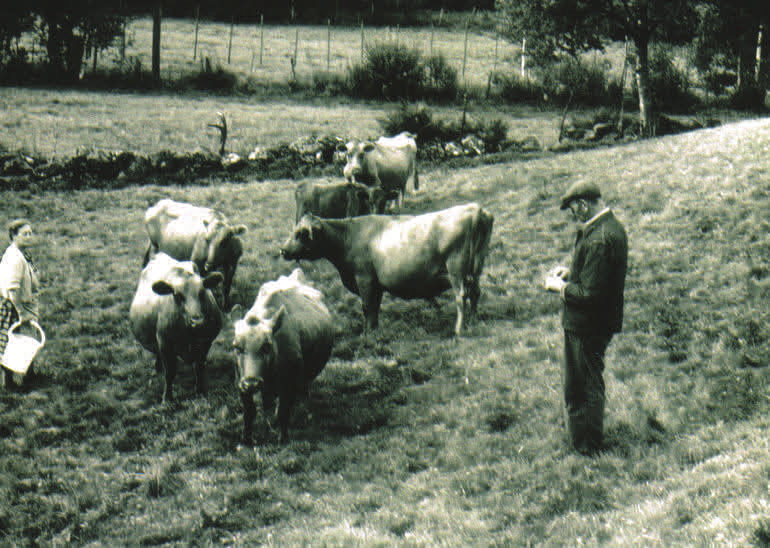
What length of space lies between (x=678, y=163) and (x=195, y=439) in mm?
13806

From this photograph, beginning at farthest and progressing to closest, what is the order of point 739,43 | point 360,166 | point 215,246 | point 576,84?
point 739,43, point 576,84, point 360,166, point 215,246

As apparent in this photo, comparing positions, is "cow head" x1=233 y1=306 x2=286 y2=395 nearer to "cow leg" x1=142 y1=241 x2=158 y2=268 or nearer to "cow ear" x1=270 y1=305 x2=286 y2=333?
"cow ear" x1=270 y1=305 x2=286 y2=333

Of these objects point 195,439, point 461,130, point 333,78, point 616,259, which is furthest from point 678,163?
point 333,78

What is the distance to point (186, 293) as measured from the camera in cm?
1086

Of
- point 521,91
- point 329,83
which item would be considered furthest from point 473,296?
point 329,83

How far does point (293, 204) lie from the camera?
21328 millimetres

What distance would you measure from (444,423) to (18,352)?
5.97 metres

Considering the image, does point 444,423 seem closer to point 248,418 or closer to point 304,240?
point 248,418

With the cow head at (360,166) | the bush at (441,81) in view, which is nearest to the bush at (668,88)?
the bush at (441,81)

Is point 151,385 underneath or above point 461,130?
underneath

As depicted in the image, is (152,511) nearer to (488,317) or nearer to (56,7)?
(488,317)

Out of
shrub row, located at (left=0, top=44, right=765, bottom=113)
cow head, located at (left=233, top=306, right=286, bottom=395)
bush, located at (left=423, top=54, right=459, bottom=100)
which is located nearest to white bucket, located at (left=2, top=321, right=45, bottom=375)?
cow head, located at (left=233, top=306, right=286, bottom=395)

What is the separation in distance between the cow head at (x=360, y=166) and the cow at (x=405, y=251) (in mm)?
6223

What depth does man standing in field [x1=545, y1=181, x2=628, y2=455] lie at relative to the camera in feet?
26.2
